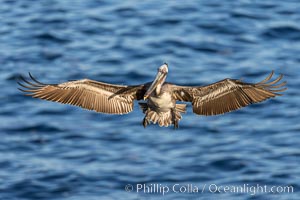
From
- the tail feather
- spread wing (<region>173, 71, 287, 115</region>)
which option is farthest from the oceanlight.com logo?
the tail feather

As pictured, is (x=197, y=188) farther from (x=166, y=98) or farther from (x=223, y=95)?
(x=166, y=98)

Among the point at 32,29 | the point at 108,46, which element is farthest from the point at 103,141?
the point at 32,29

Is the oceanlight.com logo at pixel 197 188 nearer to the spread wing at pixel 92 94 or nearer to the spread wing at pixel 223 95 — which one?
the spread wing at pixel 92 94

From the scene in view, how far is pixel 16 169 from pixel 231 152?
23.3 feet

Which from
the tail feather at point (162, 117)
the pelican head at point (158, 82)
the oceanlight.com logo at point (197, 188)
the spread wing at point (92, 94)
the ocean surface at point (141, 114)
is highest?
the ocean surface at point (141, 114)

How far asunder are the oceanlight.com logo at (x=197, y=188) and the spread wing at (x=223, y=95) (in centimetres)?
971

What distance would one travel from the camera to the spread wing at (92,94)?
18.2 meters

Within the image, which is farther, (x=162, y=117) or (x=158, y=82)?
(x=162, y=117)

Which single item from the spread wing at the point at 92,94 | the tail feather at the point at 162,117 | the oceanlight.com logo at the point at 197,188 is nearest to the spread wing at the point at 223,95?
the tail feather at the point at 162,117

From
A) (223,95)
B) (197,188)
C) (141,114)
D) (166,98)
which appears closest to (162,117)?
(166,98)

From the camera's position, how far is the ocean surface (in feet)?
92.3

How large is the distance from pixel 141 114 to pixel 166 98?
41.0 feet

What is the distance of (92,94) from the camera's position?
60.4 ft

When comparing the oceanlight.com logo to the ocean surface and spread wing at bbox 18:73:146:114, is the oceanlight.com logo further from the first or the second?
spread wing at bbox 18:73:146:114
